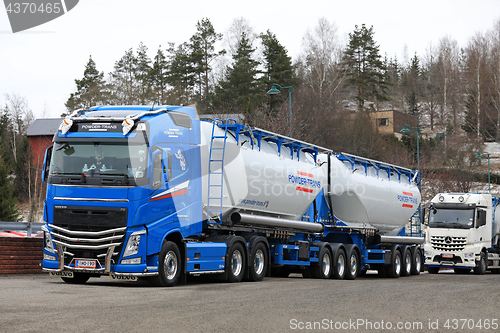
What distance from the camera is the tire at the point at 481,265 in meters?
26.2

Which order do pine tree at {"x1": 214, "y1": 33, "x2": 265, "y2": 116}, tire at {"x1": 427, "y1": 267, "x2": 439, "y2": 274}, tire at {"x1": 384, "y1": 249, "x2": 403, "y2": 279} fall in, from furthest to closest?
pine tree at {"x1": 214, "y1": 33, "x2": 265, "y2": 116}, tire at {"x1": 427, "y1": 267, "x2": 439, "y2": 274}, tire at {"x1": 384, "y1": 249, "x2": 403, "y2": 279}

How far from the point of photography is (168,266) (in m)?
13.2

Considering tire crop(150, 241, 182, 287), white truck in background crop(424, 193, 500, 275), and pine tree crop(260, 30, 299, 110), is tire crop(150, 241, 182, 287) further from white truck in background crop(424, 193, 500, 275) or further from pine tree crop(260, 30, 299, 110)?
pine tree crop(260, 30, 299, 110)

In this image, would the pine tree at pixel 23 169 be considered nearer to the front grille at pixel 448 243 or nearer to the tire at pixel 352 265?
the front grille at pixel 448 243

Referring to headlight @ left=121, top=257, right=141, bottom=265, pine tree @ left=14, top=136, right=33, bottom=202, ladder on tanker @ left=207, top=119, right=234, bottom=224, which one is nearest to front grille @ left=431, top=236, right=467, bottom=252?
ladder on tanker @ left=207, top=119, right=234, bottom=224

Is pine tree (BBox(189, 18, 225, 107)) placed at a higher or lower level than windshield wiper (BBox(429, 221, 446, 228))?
higher

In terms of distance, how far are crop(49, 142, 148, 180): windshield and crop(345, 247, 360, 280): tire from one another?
9.91m

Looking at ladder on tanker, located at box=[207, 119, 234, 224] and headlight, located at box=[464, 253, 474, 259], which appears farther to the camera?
headlight, located at box=[464, 253, 474, 259]

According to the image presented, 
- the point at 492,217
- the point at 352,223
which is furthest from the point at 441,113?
the point at 352,223

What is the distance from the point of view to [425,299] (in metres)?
11.5

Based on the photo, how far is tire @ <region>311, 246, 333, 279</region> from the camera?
18.6 m

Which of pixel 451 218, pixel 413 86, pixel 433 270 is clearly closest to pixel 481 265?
pixel 433 270

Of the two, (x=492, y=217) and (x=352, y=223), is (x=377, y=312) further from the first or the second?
(x=492, y=217)

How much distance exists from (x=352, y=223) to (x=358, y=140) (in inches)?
1585
